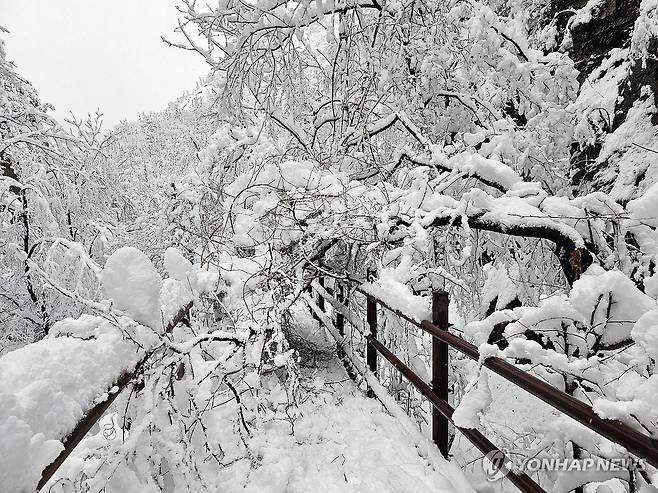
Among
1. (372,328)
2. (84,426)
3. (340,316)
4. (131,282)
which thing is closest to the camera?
(84,426)

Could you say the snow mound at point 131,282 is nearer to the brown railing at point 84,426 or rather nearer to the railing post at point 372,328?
the brown railing at point 84,426

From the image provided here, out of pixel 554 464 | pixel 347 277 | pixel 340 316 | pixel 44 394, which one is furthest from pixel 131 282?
pixel 340 316

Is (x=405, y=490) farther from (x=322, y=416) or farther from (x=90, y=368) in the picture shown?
(x=90, y=368)

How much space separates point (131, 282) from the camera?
1.88 meters

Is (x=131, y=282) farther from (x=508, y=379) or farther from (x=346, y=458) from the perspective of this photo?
(x=346, y=458)

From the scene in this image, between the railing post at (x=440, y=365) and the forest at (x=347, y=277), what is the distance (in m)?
0.15

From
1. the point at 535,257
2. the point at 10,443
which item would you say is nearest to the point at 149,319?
the point at 10,443

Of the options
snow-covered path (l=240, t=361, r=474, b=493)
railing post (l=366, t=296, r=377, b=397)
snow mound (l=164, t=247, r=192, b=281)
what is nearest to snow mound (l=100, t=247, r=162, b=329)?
snow mound (l=164, t=247, r=192, b=281)

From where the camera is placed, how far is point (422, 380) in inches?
123

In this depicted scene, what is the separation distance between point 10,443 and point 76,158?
8.01m

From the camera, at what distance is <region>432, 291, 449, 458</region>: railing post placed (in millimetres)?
2682

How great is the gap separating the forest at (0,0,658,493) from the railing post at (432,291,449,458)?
0.49 feet

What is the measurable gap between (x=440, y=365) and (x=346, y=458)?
0.99m

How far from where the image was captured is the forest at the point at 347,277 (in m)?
1.86
